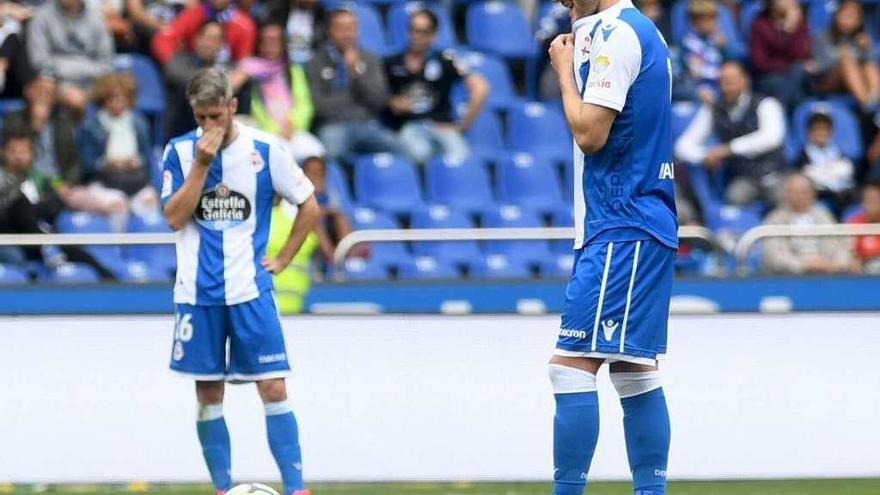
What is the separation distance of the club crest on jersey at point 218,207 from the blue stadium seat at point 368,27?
581 centimetres

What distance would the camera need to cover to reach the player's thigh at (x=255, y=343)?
7.18 metres

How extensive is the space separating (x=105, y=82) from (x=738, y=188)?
4633 millimetres

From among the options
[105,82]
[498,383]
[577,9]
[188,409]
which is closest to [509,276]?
[498,383]

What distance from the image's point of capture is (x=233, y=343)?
285 inches

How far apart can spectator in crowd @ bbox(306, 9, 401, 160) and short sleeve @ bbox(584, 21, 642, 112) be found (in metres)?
6.57

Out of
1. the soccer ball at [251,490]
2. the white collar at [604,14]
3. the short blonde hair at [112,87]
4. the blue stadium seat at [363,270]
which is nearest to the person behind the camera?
the white collar at [604,14]

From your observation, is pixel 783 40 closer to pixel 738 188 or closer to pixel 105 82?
pixel 738 188

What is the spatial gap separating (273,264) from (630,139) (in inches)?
86.2

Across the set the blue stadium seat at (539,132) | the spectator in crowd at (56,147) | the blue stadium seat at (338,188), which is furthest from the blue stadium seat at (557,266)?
the spectator in crowd at (56,147)

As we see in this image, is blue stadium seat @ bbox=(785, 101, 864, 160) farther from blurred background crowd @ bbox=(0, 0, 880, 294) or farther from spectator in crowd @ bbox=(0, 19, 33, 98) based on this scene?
spectator in crowd @ bbox=(0, 19, 33, 98)

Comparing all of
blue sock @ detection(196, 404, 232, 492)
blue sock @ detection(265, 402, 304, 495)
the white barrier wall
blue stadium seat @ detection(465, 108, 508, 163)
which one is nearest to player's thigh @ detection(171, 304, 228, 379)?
blue sock @ detection(196, 404, 232, 492)

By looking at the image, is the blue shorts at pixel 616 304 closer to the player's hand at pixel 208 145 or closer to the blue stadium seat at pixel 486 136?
the player's hand at pixel 208 145

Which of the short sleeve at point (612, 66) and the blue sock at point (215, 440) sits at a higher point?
the short sleeve at point (612, 66)

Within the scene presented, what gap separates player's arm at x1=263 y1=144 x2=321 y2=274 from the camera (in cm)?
728
